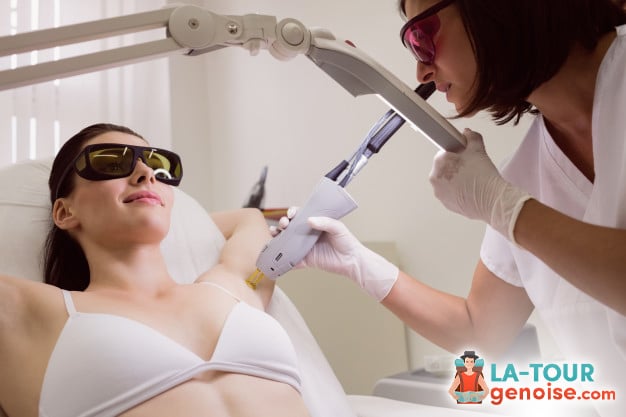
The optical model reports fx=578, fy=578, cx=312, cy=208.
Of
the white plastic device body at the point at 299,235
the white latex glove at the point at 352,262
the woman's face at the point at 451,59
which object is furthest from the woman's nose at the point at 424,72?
the white latex glove at the point at 352,262

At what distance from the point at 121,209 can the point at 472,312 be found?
84cm

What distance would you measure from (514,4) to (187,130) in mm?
2225

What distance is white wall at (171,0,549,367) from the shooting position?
222 cm

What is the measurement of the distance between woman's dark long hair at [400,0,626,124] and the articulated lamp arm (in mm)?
140

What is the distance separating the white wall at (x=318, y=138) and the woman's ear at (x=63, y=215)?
1.40 m

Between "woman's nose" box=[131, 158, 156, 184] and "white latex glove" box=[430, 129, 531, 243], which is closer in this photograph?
"white latex glove" box=[430, 129, 531, 243]

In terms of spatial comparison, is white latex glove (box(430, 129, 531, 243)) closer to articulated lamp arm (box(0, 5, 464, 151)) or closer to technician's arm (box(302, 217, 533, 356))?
articulated lamp arm (box(0, 5, 464, 151))

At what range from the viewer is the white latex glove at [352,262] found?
1.40m

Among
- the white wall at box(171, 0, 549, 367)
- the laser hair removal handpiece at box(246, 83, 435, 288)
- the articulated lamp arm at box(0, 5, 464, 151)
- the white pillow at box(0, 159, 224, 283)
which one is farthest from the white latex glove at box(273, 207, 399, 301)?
the white wall at box(171, 0, 549, 367)

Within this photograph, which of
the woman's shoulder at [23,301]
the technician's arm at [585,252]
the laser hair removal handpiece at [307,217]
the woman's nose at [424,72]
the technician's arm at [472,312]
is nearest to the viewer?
the technician's arm at [585,252]

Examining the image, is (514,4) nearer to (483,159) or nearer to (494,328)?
(483,159)

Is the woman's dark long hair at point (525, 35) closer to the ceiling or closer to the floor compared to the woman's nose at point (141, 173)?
closer to the ceiling

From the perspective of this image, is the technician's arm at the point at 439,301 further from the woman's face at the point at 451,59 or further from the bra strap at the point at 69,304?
the bra strap at the point at 69,304

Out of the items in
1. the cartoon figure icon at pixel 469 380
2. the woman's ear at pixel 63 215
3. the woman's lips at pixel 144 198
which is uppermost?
the woman's lips at pixel 144 198
